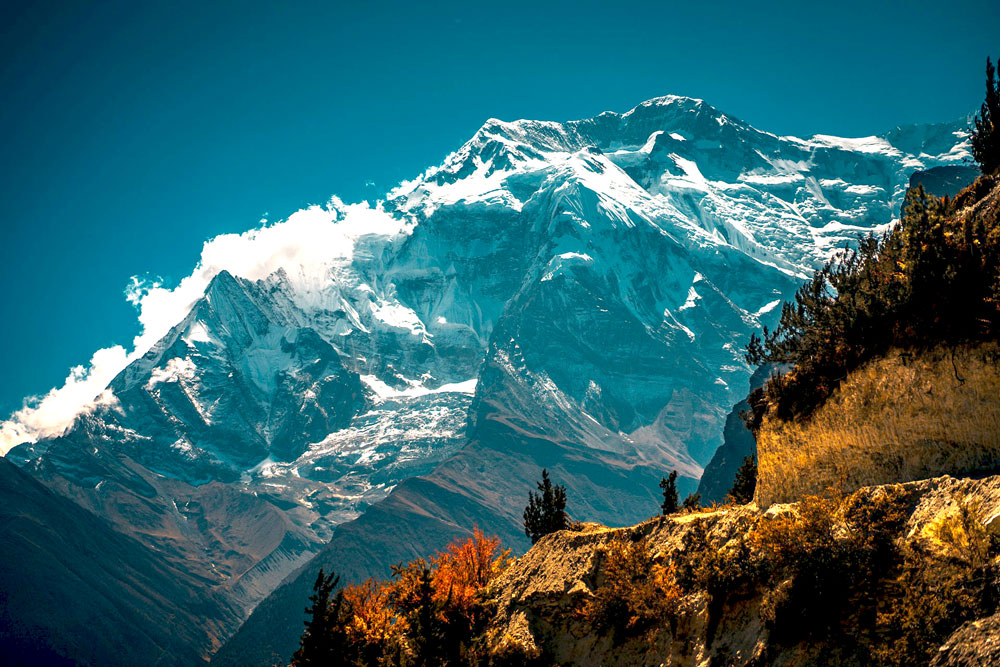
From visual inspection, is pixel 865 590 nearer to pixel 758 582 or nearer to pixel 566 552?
pixel 758 582

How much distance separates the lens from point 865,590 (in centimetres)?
1728

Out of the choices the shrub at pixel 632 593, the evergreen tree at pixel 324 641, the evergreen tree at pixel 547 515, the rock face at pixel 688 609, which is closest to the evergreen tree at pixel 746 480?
the evergreen tree at pixel 547 515

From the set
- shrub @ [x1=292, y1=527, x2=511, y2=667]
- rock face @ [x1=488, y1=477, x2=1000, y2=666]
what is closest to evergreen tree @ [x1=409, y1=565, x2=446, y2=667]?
shrub @ [x1=292, y1=527, x2=511, y2=667]

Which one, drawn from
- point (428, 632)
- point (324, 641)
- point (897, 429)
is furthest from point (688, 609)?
point (324, 641)

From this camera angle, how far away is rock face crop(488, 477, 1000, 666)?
16469 mm

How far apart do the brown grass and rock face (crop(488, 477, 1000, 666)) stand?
126cm

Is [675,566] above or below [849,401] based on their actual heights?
below

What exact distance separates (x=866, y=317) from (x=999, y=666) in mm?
12046

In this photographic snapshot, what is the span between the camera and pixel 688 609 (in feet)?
74.8

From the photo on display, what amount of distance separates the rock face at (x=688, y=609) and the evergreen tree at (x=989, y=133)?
17661mm

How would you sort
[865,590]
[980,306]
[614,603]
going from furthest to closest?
[614,603]
[980,306]
[865,590]

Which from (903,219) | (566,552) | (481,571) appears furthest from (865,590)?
(481,571)

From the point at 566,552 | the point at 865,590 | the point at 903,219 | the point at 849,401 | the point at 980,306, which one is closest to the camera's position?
the point at 865,590

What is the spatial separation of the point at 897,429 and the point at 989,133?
1851 cm
